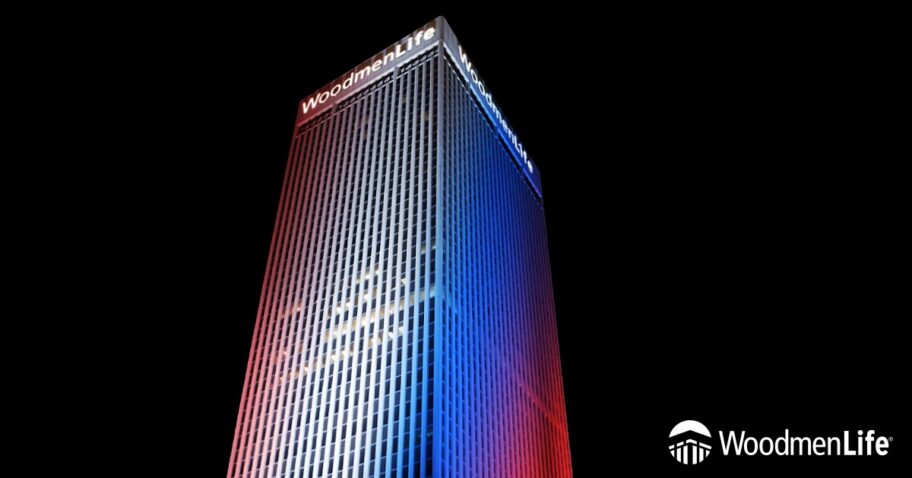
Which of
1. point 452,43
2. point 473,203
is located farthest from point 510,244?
point 452,43

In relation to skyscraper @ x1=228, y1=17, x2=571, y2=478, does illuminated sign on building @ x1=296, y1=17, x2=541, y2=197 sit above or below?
above

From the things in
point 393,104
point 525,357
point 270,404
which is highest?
point 393,104

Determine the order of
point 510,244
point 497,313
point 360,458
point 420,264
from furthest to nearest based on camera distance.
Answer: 1. point 510,244
2. point 497,313
3. point 420,264
4. point 360,458

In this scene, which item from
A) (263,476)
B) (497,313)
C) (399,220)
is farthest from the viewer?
(497,313)

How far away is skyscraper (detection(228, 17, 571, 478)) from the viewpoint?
81.4 metres

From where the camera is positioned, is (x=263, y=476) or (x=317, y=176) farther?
(x=317, y=176)

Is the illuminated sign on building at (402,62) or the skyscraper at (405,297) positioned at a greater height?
the illuminated sign on building at (402,62)

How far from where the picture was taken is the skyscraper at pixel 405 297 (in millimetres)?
81438

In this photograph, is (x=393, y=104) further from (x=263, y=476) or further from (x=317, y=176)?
(x=263, y=476)

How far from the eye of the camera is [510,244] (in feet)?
399

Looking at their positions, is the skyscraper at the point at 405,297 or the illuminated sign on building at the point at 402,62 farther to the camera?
the illuminated sign on building at the point at 402,62

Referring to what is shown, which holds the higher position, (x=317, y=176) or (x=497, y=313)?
(x=317, y=176)

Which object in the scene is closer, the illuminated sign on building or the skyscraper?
the skyscraper

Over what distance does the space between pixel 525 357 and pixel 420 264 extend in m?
30.9
